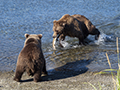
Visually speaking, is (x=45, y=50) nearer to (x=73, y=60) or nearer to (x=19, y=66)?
(x=73, y=60)

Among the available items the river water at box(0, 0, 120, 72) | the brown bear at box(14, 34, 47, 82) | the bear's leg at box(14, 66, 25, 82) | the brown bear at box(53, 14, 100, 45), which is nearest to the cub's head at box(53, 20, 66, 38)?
the brown bear at box(53, 14, 100, 45)

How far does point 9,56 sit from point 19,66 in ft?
8.77

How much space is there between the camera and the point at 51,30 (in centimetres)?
1148

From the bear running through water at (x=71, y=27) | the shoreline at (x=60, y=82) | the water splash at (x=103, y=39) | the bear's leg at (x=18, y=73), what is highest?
the bear running through water at (x=71, y=27)

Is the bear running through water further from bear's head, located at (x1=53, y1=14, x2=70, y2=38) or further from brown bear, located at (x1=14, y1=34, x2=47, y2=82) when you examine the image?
brown bear, located at (x1=14, y1=34, x2=47, y2=82)

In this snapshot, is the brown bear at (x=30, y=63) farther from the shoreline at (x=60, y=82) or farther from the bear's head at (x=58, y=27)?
the bear's head at (x=58, y=27)

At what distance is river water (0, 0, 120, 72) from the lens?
7.42 meters

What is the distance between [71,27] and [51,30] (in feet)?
9.03

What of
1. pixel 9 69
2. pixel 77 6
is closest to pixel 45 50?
pixel 9 69

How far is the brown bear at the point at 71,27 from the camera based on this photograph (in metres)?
8.39

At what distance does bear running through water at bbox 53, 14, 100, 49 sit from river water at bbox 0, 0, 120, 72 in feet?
1.84

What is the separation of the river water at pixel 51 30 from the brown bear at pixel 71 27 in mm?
578

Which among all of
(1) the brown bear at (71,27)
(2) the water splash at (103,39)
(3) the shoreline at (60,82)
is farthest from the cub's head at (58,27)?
(3) the shoreline at (60,82)

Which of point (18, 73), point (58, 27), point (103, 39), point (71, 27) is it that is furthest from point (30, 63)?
point (103, 39)
